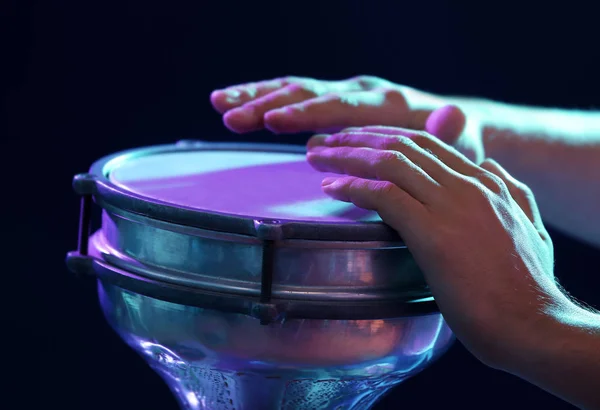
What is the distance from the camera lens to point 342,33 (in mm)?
1658

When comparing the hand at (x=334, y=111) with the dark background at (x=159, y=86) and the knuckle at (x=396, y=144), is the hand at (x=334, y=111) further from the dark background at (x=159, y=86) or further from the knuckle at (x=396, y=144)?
the dark background at (x=159, y=86)

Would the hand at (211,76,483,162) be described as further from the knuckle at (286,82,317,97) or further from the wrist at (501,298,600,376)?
the wrist at (501,298,600,376)

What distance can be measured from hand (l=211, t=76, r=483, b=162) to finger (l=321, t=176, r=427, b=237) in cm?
22

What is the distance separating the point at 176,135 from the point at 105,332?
0.49m

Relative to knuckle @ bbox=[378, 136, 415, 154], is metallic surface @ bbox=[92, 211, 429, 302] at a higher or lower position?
lower

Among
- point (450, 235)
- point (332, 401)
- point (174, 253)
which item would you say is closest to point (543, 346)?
point (450, 235)

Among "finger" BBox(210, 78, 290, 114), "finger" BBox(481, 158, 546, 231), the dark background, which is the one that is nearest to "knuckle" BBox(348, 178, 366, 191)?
"finger" BBox(481, 158, 546, 231)

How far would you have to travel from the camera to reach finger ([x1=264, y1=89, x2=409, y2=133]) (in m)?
0.93

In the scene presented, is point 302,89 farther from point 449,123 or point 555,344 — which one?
point 555,344

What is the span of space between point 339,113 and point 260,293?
0.33m

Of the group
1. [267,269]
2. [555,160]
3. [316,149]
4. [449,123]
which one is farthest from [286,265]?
[555,160]

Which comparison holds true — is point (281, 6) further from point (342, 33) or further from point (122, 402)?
point (122, 402)

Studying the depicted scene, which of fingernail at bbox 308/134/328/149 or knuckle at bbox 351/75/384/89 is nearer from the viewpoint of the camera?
fingernail at bbox 308/134/328/149

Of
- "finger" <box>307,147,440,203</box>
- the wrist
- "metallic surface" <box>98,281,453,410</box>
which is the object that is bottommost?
"metallic surface" <box>98,281,453,410</box>
